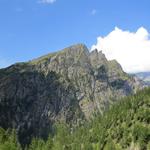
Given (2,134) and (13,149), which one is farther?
(2,134)

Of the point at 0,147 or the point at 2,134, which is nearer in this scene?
the point at 0,147

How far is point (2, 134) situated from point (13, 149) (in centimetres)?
1484

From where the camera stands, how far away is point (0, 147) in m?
107

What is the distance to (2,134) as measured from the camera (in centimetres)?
12331

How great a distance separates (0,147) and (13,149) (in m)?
4.39

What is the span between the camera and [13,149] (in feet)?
360

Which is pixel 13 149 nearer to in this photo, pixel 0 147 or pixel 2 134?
pixel 0 147

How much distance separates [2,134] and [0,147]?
1684 cm

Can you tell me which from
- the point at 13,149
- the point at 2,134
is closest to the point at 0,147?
the point at 13,149
